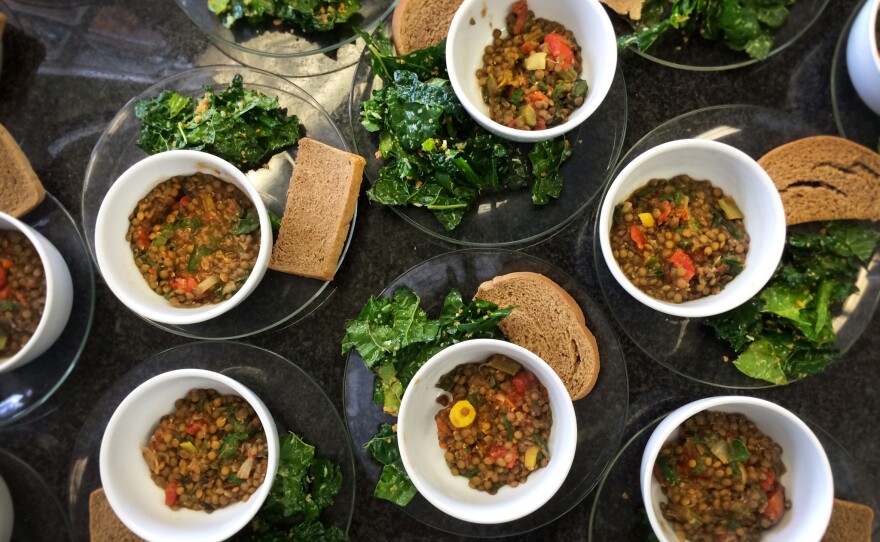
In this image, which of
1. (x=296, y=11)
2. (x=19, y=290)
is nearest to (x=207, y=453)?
(x=19, y=290)

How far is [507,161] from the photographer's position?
89.0 inches

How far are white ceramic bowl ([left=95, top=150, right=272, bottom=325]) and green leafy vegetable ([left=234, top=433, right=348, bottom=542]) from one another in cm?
58

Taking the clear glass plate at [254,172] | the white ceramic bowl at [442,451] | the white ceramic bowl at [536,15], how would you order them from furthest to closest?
the clear glass plate at [254,172], the white ceramic bowl at [536,15], the white ceramic bowl at [442,451]

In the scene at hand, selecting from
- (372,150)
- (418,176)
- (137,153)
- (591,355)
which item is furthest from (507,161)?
(137,153)

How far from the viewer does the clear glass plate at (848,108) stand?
2.34 meters

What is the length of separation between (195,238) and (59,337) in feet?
2.24

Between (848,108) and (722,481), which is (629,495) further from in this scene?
(848,108)

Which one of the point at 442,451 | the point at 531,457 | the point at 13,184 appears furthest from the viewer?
the point at 13,184

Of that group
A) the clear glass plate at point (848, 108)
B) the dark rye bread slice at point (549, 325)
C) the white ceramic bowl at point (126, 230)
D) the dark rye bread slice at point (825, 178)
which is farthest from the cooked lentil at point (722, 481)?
the white ceramic bowl at point (126, 230)

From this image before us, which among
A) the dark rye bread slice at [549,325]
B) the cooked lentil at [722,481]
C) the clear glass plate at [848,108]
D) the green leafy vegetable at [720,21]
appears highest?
the green leafy vegetable at [720,21]

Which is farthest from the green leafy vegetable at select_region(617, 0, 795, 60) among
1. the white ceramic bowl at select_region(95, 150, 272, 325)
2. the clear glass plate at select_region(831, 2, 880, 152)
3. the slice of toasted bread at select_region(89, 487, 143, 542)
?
the slice of toasted bread at select_region(89, 487, 143, 542)

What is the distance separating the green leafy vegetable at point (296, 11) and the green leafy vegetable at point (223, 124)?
246 mm

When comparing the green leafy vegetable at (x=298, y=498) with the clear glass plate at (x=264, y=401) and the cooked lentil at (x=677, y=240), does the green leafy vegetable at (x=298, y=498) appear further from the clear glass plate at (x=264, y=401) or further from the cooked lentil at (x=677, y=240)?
the cooked lentil at (x=677, y=240)

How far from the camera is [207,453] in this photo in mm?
2203
